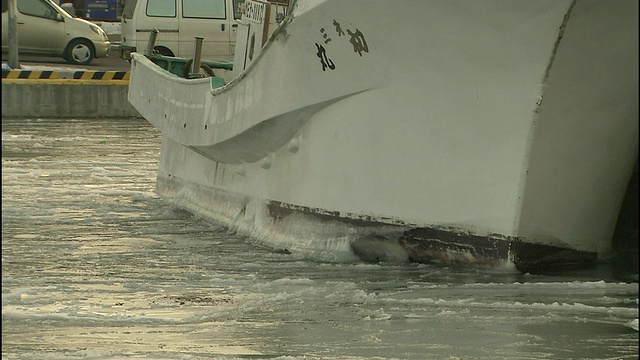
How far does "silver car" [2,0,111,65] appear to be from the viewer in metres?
20.7

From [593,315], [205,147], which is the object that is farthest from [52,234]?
[593,315]

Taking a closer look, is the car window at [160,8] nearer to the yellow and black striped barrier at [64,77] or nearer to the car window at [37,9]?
the car window at [37,9]

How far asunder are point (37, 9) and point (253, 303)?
16.1 metres

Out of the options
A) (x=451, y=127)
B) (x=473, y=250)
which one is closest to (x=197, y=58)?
(x=451, y=127)

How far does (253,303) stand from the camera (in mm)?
5891

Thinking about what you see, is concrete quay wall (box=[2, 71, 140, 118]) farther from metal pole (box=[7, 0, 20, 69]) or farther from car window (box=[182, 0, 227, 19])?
car window (box=[182, 0, 227, 19])

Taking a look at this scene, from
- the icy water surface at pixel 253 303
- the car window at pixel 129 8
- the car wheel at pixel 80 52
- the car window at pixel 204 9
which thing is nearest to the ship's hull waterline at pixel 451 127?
the icy water surface at pixel 253 303

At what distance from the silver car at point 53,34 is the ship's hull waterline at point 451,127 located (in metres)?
14.1

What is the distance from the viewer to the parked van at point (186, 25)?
20234 millimetres

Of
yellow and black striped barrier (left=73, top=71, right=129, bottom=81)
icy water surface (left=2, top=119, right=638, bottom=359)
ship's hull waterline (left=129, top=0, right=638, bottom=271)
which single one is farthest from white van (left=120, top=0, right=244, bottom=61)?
ship's hull waterline (left=129, top=0, right=638, bottom=271)

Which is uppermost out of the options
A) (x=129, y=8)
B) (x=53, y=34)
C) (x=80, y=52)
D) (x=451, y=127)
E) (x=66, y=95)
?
(x=129, y=8)

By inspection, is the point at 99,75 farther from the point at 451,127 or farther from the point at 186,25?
the point at 451,127

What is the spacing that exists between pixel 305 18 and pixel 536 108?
157 cm

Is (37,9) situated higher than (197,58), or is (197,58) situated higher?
(37,9)
